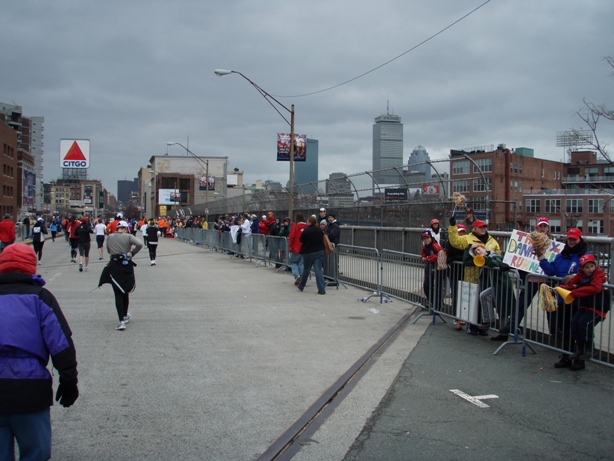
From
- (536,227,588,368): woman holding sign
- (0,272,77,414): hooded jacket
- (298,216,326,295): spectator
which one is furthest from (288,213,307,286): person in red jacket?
(0,272,77,414): hooded jacket

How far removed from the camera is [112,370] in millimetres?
6516

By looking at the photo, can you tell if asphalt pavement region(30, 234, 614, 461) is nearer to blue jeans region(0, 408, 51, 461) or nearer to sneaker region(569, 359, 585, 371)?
sneaker region(569, 359, 585, 371)

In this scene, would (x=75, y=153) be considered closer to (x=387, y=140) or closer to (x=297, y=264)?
(x=297, y=264)

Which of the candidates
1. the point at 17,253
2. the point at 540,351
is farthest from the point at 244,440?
the point at 540,351

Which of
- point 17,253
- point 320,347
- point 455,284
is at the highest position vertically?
point 17,253

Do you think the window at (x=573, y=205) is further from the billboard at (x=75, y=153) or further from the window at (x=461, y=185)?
the billboard at (x=75, y=153)

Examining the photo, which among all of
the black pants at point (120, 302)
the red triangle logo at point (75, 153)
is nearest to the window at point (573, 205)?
the black pants at point (120, 302)

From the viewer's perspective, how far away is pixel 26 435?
3.17m

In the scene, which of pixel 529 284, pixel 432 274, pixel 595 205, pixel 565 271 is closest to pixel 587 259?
pixel 565 271

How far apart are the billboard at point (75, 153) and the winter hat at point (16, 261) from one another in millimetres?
17986

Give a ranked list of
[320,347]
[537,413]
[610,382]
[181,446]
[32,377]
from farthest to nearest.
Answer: [320,347] → [610,382] → [537,413] → [181,446] → [32,377]

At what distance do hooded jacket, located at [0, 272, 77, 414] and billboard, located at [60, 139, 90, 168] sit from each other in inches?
721

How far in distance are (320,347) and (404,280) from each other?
379 cm

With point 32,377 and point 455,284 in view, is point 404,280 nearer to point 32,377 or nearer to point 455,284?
point 455,284
